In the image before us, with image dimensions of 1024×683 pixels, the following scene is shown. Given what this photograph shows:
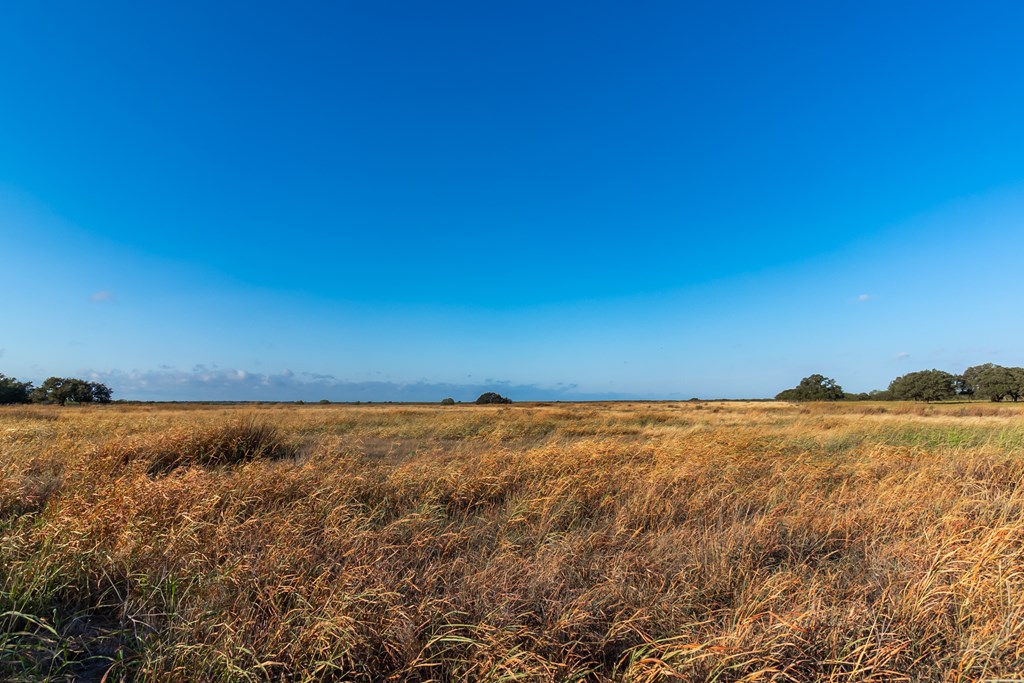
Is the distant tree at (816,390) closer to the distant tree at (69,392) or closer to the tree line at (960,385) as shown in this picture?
the tree line at (960,385)

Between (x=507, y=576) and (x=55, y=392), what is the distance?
287 feet

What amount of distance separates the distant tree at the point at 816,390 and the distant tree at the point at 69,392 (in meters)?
111

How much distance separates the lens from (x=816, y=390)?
7450cm

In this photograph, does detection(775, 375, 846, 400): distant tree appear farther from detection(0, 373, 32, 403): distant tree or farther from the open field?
detection(0, 373, 32, 403): distant tree

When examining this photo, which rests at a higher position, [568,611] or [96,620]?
[568,611]

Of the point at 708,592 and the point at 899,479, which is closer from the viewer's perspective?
the point at 708,592

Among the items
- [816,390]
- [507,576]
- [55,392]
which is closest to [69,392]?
[55,392]

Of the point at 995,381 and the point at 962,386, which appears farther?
the point at 962,386

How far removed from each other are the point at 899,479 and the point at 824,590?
541 cm

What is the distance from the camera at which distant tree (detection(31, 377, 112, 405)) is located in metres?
61.4

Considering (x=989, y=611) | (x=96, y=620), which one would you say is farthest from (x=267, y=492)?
(x=989, y=611)

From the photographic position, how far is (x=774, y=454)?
10.1 m

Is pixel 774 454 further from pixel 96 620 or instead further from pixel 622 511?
pixel 96 620

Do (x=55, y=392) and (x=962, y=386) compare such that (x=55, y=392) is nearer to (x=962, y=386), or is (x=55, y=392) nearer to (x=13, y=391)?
(x=13, y=391)
